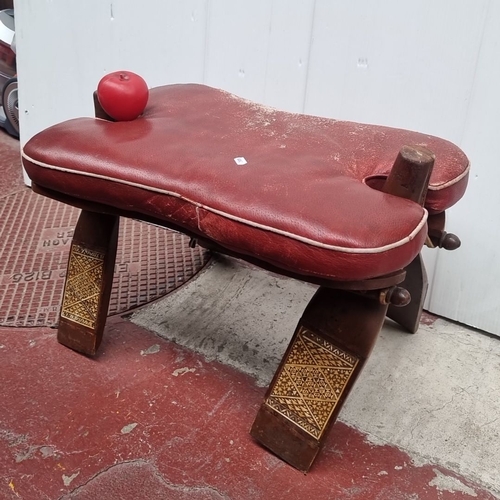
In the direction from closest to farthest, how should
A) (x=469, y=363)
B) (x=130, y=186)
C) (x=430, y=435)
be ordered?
1. (x=130, y=186)
2. (x=430, y=435)
3. (x=469, y=363)

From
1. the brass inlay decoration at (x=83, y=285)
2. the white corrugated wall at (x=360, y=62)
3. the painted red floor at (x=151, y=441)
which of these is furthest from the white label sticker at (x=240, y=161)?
the white corrugated wall at (x=360, y=62)

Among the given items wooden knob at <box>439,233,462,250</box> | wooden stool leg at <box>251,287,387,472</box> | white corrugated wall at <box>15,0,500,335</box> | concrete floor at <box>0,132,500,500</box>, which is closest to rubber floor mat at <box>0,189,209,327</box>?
concrete floor at <box>0,132,500,500</box>

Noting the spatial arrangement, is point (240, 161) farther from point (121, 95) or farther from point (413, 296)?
point (413, 296)

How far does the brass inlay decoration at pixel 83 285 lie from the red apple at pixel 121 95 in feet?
0.92

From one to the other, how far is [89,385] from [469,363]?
0.84 metres

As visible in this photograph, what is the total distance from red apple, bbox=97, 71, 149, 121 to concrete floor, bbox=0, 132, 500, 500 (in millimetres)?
512

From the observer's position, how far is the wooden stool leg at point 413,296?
1.36 meters

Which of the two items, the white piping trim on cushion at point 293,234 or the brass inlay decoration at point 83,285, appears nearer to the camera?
the white piping trim on cushion at point 293,234

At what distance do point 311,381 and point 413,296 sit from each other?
0.49 metres

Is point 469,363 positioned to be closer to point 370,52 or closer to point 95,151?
point 370,52

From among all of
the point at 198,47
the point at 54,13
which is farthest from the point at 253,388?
the point at 54,13

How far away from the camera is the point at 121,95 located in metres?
1.12

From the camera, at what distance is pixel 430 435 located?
1155 mm

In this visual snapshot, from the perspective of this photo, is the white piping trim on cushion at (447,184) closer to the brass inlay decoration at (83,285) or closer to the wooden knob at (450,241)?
the wooden knob at (450,241)
